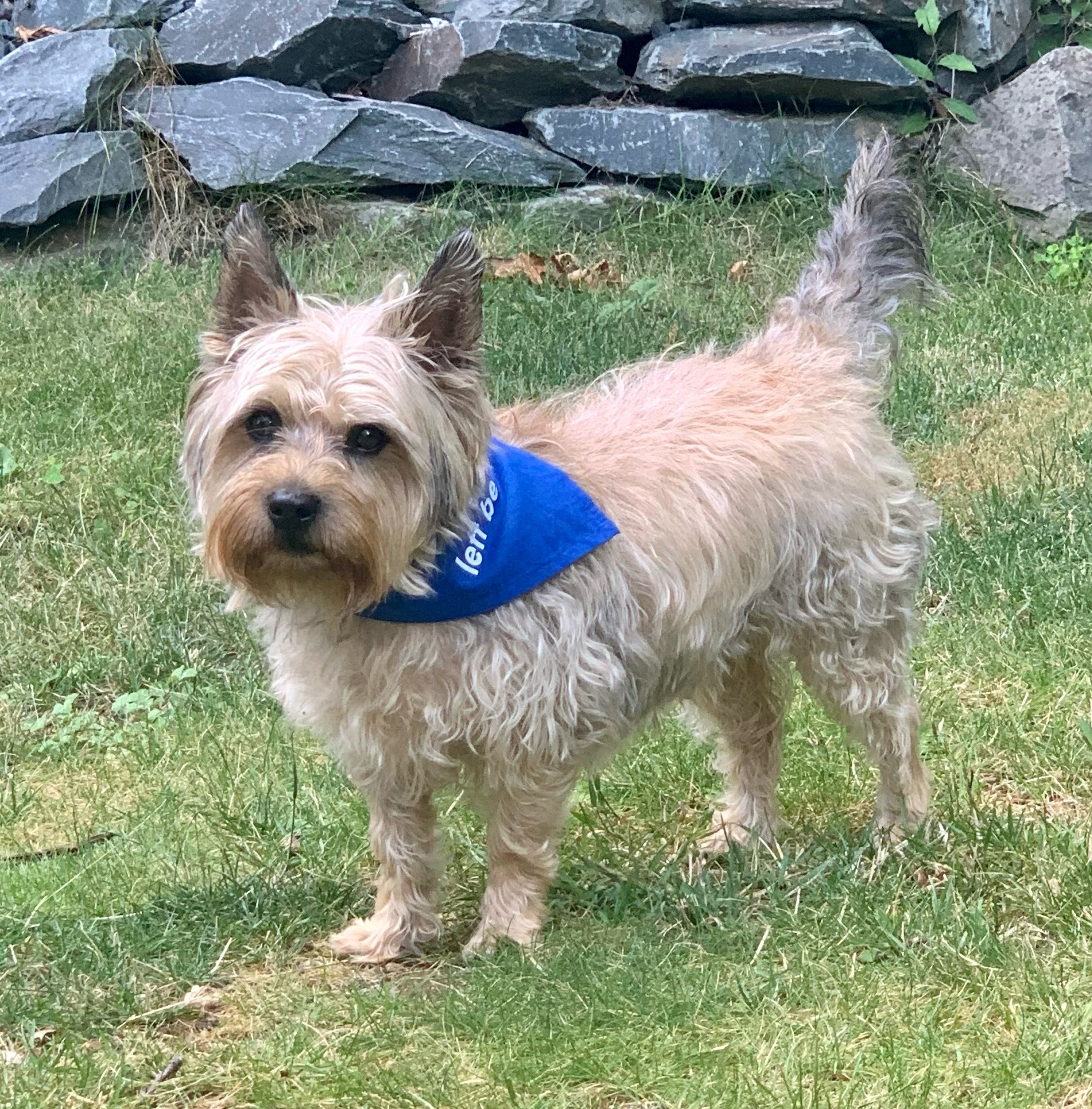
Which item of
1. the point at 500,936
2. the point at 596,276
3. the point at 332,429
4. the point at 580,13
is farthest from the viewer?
the point at 580,13

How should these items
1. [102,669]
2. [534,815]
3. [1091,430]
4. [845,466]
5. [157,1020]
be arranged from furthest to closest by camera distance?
[1091,430] → [102,669] → [845,466] → [534,815] → [157,1020]

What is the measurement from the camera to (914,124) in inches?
380

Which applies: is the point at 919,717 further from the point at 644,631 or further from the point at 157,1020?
the point at 157,1020

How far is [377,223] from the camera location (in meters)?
9.20

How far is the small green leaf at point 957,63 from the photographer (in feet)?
31.0

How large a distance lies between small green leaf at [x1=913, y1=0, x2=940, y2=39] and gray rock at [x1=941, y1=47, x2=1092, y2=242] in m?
0.65

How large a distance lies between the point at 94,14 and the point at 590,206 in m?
3.19

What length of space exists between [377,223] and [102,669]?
432cm

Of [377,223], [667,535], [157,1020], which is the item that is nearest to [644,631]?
[667,535]

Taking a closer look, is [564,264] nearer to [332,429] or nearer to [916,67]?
[916,67]

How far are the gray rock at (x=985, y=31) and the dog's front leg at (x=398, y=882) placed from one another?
24.7 ft

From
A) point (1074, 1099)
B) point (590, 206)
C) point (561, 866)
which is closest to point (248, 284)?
point (561, 866)

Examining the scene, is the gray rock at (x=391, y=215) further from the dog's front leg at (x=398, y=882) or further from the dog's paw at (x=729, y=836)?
the dog's front leg at (x=398, y=882)

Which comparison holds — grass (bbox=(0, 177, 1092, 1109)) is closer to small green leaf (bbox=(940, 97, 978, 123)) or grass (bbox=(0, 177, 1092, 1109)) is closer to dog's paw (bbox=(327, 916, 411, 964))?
dog's paw (bbox=(327, 916, 411, 964))
